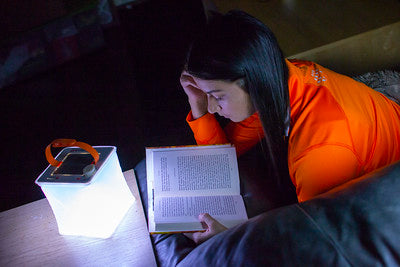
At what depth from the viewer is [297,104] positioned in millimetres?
867

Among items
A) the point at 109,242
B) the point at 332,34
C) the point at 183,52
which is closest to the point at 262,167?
the point at 109,242

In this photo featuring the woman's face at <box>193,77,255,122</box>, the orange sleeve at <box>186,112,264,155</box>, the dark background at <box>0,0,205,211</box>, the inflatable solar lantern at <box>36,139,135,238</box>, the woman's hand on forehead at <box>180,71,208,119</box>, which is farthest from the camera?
the dark background at <box>0,0,205,211</box>

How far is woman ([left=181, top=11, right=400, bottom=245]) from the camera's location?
779mm

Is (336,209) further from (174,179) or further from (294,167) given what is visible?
(174,179)

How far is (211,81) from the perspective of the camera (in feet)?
2.74

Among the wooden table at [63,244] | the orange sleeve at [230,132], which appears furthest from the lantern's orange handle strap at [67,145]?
the orange sleeve at [230,132]

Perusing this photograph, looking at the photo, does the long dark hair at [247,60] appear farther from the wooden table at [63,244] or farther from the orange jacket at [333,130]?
the wooden table at [63,244]

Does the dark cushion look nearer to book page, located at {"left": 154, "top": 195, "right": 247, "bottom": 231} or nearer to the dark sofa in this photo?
the dark sofa

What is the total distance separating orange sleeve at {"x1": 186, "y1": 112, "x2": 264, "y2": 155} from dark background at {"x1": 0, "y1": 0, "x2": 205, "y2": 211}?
0.28 meters

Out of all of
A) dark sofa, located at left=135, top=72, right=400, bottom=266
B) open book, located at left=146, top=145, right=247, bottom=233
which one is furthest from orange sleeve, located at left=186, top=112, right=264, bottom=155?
dark sofa, located at left=135, top=72, right=400, bottom=266

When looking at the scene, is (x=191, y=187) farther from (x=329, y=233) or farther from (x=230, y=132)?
(x=329, y=233)

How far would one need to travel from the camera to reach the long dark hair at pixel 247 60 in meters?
0.78

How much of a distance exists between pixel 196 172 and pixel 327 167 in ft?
1.22

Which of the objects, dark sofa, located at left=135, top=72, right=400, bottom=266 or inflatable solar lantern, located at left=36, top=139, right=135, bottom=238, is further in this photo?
inflatable solar lantern, located at left=36, top=139, right=135, bottom=238
